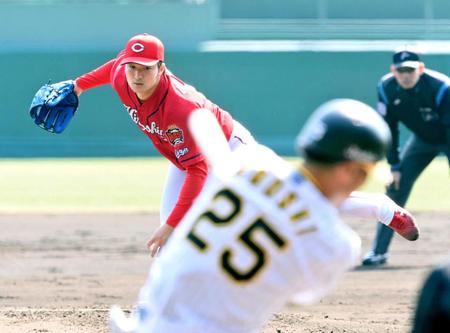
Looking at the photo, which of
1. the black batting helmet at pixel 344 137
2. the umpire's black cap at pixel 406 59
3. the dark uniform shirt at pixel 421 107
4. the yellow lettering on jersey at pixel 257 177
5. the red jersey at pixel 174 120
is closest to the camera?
the black batting helmet at pixel 344 137

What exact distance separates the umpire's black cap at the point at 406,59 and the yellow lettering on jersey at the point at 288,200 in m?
6.32

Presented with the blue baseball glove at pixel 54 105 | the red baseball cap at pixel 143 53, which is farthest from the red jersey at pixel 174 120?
the blue baseball glove at pixel 54 105

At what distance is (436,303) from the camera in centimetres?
221

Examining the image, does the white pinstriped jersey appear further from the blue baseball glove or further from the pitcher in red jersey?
the blue baseball glove

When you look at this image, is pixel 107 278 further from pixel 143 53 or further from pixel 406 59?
pixel 406 59

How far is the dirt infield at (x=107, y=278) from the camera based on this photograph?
22.9 feet

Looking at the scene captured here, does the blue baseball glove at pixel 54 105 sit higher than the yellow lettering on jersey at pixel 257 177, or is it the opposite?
the yellow lettering on jersey at pixel 257 177

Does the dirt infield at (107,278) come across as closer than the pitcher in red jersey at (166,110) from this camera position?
No

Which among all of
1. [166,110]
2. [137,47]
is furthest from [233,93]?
[166,110]

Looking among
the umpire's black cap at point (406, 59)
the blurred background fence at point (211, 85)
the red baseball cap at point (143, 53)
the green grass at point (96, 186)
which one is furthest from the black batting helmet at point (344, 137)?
the blurred background fence at point (211, 85)

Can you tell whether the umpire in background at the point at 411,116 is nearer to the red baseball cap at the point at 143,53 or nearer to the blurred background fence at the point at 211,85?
the red baseball cap at the point at 143,53

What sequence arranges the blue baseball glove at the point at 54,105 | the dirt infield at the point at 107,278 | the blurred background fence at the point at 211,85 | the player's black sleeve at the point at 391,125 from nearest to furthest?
the dirt infield at the point at 107,278 → the blue baseball glove at the point at 54,105 → the player's black sleeve at the point at 391,125 → the blurred background fence at the point at 211,85

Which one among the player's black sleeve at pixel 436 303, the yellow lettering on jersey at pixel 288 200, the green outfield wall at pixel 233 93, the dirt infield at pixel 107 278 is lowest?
the green outfield wall at pixel 233 93

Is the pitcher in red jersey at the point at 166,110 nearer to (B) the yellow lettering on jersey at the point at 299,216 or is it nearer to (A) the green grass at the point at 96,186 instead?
(B) the yellow lettering on jersey at the point at 299,216
